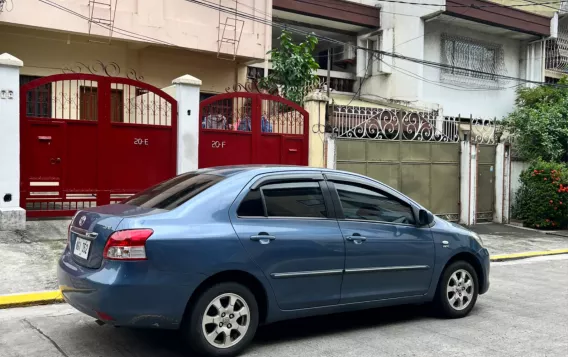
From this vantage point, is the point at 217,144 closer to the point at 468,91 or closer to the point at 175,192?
the point at 175,192

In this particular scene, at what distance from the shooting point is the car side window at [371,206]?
5.13 m

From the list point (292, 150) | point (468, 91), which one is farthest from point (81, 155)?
point (468, 91)

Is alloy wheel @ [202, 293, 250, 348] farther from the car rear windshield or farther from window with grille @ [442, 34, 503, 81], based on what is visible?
window with grille @ [442, 34, 503, 81]

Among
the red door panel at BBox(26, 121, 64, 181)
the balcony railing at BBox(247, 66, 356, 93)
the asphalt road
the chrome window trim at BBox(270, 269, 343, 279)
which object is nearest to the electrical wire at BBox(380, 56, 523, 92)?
the balcony railing at BBox(247, 66, 356, 93)

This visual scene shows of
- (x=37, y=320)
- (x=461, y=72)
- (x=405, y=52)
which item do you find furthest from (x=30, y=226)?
(x=461, y=72)

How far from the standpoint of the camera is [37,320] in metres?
5.39

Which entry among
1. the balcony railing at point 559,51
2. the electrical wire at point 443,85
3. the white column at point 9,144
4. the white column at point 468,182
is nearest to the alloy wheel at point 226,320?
the white column at point 9,144

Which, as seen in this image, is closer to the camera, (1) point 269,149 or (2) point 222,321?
(2) point 222,321

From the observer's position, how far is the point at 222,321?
168 inches

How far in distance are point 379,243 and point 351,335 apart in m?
0.89

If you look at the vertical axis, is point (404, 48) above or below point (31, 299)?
above

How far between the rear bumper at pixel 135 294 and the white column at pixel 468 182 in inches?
446

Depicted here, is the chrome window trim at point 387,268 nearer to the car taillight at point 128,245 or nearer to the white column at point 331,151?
the car taillight at point 128,245

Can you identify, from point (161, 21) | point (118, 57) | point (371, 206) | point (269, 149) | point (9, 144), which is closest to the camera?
point (371, 206)
